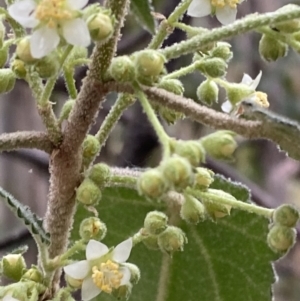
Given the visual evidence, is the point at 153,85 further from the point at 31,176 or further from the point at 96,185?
the point at 31,176

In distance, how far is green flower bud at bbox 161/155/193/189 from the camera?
426 mm

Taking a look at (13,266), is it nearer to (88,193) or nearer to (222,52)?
(88,193)

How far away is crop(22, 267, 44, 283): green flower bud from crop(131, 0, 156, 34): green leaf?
26 centimetres

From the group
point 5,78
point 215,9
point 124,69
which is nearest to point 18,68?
point 5,78

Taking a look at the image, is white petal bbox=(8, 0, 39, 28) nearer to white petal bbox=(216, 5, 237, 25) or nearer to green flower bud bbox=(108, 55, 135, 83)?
green flower bud bbox=(108, 55, 135, 83)

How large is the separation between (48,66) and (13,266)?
0.21 m

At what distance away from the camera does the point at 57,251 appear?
60 cm

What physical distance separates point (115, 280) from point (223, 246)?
0.28 m

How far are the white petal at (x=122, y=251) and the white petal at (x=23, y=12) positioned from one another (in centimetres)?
22

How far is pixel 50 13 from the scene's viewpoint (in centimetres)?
51

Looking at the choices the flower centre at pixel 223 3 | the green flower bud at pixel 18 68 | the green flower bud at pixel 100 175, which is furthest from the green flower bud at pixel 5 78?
the flower centre at pixel 223 3

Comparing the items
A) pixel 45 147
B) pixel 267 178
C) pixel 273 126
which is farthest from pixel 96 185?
pixel 267 178

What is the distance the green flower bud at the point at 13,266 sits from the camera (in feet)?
1.90

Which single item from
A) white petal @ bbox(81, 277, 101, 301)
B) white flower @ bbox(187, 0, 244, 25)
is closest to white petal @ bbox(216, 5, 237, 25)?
white flower @ bbox(187, 0, 244, 25)
